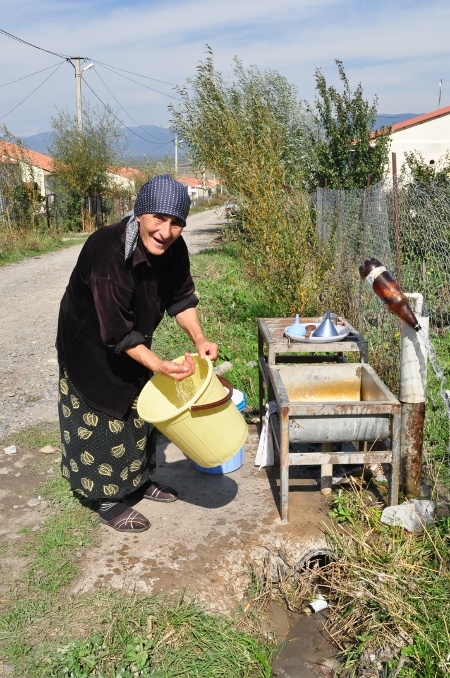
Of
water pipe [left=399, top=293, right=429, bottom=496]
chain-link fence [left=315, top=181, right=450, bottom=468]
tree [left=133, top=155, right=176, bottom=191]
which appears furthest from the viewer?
tree [left=133, top=155, right=176, bottom=191]

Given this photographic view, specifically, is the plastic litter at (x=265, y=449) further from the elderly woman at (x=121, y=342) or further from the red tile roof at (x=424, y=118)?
the red tile roof at (x=424, y=118)

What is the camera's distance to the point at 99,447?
10.1ft

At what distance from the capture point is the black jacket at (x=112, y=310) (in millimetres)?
2672

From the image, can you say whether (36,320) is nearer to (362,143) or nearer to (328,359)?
(328,359)

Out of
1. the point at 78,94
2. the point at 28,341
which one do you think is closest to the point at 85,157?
the point at 78,94

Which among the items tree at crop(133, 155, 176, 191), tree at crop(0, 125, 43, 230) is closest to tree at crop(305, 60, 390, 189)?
tree at crop(0, 125, 43, 230)

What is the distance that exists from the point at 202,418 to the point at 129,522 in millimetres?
792

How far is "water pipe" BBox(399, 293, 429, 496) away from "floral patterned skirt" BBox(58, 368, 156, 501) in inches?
51.2

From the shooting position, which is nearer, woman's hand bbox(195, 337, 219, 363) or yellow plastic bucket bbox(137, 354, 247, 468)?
yellow plastic bucket bbox(137, 354, 247, 468)

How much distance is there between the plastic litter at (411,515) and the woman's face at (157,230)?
165 centimetres

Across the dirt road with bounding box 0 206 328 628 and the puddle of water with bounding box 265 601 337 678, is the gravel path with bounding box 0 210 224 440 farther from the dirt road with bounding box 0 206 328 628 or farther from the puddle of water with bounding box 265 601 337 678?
the puddle of water with bounding box 265 601 337 678

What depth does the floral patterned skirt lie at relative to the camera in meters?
3.04

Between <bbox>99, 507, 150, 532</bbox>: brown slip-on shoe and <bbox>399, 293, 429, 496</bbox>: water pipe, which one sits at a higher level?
<bbox>399, 293, 429, 496</bbox>: water pipe

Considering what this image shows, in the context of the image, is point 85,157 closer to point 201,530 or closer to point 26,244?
point 26,244
